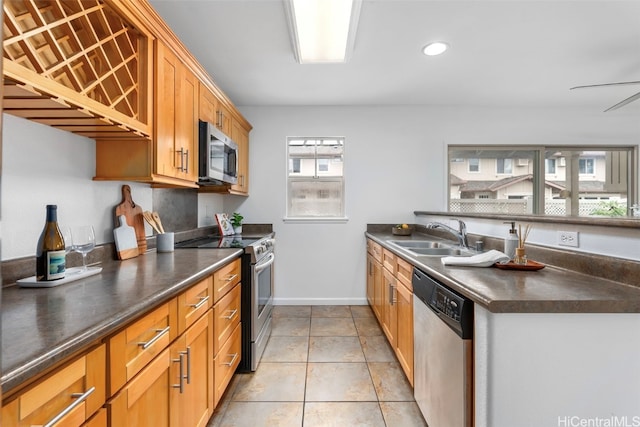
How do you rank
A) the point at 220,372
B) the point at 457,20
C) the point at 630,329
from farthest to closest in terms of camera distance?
the point at 457,20, the point at 220,372, the point at 630,329

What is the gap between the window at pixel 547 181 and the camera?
3.91m

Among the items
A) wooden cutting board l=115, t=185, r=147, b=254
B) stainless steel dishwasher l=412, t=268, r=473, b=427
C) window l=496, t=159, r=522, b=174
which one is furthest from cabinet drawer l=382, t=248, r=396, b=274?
window l=496, t=159, r=522, b=174

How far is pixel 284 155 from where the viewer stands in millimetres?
3857

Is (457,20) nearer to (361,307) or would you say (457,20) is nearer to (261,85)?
(261,85)

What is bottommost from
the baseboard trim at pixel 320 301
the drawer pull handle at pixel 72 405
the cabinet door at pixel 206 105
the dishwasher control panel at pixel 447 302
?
the baseboard trim at pixel 320 301

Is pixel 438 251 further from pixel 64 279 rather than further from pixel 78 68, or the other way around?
pixel 78 68

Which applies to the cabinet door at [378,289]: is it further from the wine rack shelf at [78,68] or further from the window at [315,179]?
the wine rack shelf at [78,68]

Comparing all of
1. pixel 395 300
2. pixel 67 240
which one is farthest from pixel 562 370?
pixel 67 240

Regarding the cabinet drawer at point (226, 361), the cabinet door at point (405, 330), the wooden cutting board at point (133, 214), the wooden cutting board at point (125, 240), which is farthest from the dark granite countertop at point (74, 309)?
the cabinet door at point (405, 330)

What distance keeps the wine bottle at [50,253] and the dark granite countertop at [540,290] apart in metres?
1.64

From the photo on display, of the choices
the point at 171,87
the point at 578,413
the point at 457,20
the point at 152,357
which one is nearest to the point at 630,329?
the point at 578,413

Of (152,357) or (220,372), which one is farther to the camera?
(220,372)

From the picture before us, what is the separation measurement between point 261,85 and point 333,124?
1.00 meters

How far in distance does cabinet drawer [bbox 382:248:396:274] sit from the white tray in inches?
73.9
